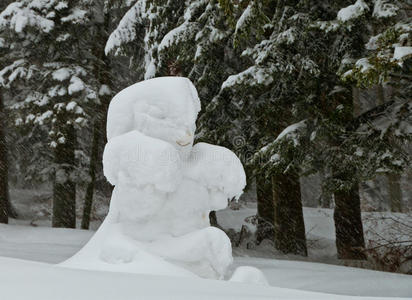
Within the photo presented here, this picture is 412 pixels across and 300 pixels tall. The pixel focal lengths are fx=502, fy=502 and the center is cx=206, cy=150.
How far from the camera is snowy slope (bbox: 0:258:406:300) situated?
1974mm

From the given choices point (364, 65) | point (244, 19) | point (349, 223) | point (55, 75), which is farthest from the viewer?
point (55, 75)

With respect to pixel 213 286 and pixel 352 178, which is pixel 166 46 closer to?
pixel 352 178

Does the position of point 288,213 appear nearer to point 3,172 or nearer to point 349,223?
point 349,223

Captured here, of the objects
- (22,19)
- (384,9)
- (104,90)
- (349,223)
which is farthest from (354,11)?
(22,19)

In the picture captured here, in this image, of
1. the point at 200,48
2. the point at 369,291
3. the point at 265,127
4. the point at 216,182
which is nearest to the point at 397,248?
the point at 369,291

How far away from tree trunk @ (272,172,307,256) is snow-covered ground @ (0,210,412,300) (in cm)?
73

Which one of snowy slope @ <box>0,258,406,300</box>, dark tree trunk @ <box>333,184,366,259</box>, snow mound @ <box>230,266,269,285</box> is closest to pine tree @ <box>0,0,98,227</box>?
dark tree trunk @ <box>333,184,366,259</box>

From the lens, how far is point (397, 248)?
916 centimetres

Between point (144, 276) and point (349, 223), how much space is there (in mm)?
7893

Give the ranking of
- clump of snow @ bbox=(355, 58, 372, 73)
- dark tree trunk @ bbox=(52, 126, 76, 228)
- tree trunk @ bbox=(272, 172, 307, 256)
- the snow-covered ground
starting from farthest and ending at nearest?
dark tree trunk @ bbox=(52, 126, 76, 228) → tree trunk @ bbox=(272, 172, 307, 256) → clump of snow @ bbox=(355, 58, 372, 73) → the snow-covered ground

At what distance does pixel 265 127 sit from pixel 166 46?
258cm

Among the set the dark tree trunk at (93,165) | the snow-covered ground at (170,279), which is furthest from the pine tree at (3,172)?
the dark tree trunk at (93,165)

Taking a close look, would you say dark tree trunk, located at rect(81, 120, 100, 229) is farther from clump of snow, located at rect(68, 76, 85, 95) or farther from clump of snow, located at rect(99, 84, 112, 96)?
clump of snow, located at rect(68, 76, 85, 95)

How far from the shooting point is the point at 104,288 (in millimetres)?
2131
